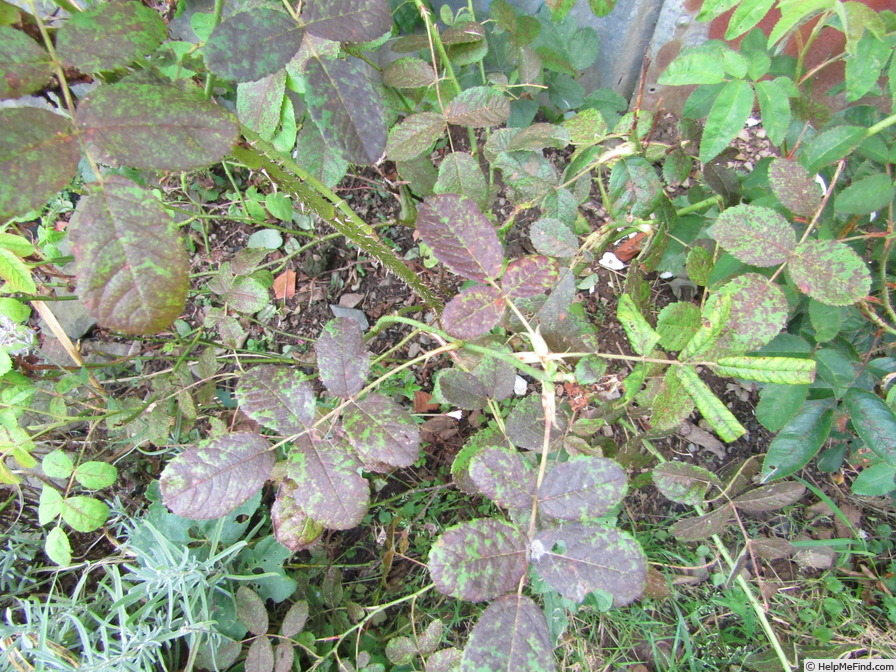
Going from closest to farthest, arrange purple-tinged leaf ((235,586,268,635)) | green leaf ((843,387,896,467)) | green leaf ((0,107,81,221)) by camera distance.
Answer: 1. green leaf ((0,107,81,221))
2. green leaf ((843,387,896,467))
3. purple-tinged leaf ((235,586,268,635))

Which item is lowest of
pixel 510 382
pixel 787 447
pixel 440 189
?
pixel 787 447

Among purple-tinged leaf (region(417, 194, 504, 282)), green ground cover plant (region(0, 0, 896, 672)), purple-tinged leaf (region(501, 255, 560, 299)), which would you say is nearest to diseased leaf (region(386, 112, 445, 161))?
green ground cover plant (region(0, 0, 896, 672))

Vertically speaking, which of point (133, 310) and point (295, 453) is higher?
point (133, 310)

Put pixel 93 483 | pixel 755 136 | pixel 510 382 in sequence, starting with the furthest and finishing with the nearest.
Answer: pixel 755 136 → pixel 93 483 → pixel 510 382

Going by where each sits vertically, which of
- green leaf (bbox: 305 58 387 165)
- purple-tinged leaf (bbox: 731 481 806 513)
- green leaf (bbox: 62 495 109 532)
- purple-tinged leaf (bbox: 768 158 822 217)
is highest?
green leaf (bbox: 305 58 387 165)

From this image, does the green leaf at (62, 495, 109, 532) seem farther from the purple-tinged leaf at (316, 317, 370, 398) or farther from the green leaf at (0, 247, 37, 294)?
the purple-tinged leaf at (316, 317, 370, 398)

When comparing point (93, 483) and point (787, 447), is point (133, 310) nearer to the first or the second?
point (93, 483)

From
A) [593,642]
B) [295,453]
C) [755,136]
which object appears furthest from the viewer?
[755,136]

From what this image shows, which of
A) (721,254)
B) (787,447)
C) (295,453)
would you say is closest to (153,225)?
(295,453)
